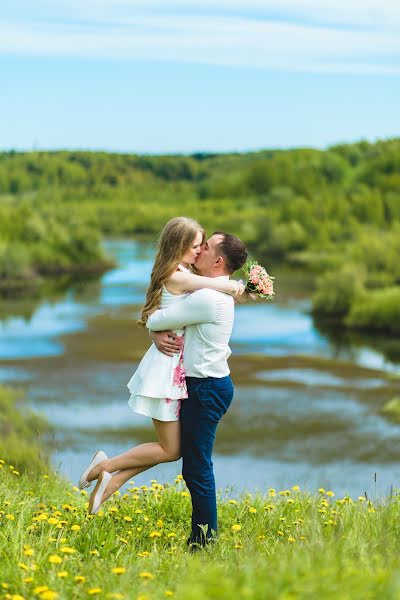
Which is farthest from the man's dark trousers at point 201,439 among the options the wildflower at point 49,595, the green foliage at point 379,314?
the green foliage at point 379,314

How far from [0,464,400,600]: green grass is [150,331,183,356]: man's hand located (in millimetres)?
1122

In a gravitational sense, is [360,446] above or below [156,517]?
below

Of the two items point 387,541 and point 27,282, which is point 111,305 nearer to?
point 27,282

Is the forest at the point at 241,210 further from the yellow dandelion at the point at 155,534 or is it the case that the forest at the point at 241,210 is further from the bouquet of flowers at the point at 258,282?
the yellow dandelion at the point at 155,534

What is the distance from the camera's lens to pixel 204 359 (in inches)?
215

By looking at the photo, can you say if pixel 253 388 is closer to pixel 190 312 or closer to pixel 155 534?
pixel 155 534

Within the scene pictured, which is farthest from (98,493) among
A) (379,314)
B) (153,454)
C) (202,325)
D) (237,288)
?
(379,314)

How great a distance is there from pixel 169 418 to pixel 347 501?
6.01ft

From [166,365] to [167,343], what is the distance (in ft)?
0.45

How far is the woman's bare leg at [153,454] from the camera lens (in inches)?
219

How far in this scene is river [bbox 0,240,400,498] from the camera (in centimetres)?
2316

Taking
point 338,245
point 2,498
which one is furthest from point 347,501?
point 338,245

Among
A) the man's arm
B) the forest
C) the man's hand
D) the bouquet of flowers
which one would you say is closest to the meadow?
the man's hand

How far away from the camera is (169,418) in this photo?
18.1 feet
